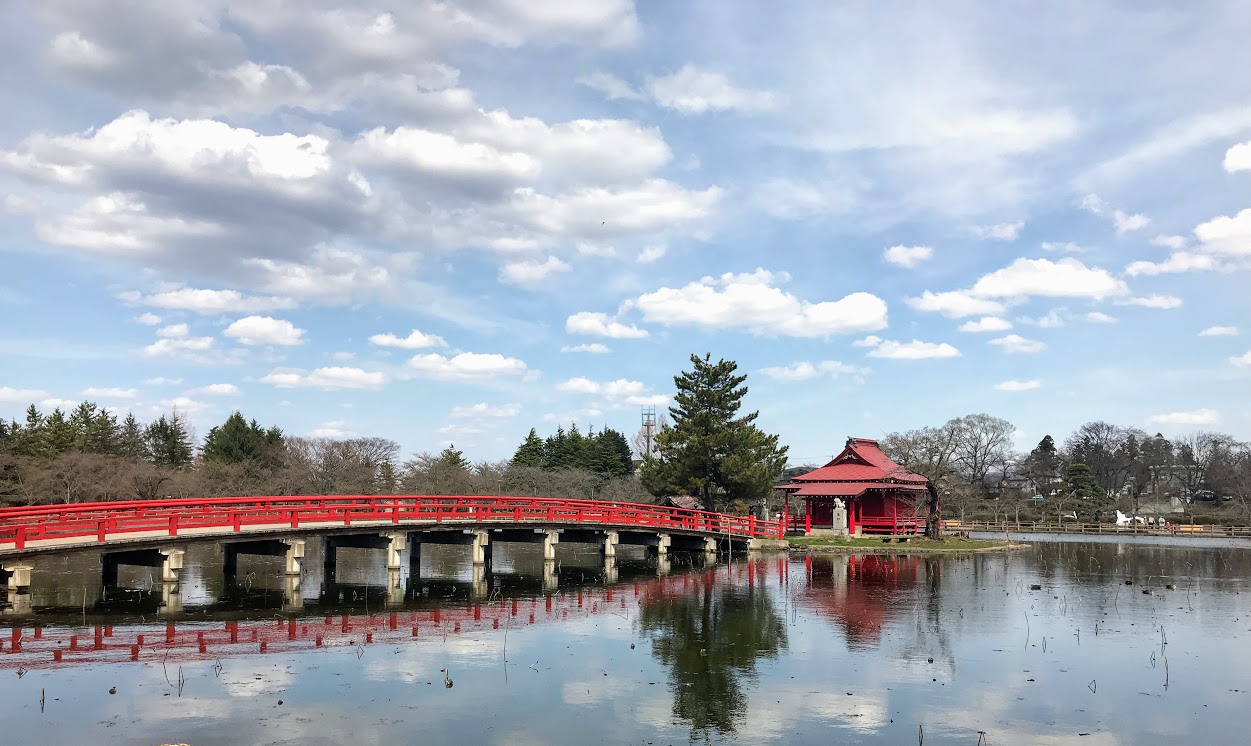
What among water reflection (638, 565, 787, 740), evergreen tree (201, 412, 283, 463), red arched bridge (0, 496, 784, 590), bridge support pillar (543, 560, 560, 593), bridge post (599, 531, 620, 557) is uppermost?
evergreen tree (201, 412, 283, 463)

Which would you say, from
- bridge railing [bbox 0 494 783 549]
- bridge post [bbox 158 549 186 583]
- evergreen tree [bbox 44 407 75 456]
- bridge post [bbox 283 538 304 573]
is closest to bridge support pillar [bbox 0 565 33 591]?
bridge railing [bbox 0 494 783 549]

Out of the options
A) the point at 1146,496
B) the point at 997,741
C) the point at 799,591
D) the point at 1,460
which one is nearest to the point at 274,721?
the point at 997,741

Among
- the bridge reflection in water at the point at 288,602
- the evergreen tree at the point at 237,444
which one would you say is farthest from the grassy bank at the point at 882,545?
the evergreen tree at the point at 237,444

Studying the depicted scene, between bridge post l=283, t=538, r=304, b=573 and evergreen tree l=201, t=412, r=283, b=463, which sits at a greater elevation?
evergreen tree l=201, t=412, r=283, b=463

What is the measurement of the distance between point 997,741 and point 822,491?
3882 centimetres

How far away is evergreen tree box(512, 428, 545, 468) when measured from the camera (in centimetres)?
8994

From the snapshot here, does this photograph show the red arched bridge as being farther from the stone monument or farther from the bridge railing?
the stone monument

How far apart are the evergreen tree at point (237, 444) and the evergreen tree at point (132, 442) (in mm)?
5227

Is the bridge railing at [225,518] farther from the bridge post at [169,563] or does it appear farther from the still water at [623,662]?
the still water at [623,662]

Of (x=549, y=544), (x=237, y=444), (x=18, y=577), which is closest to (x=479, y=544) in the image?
(x=549, y=544)

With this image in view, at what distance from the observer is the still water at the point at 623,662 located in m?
14.2

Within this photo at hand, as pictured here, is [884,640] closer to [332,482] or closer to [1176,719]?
[1176,719]

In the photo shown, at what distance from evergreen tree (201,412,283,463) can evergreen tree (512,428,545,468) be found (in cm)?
2403

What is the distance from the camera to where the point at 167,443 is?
78625 mm
